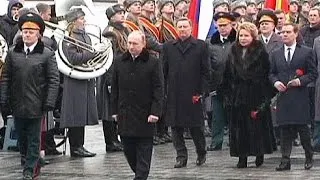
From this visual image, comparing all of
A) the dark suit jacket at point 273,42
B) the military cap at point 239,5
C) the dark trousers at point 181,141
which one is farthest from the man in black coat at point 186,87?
the military cap at point 239,5

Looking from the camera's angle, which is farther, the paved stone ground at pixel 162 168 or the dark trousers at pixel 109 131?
the dark trousers at pixel 109 131

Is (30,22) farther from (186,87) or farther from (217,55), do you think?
(217,55)

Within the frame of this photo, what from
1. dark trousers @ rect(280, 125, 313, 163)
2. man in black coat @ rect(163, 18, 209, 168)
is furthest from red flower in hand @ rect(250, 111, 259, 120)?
man in black coat @ rect(163, 18, 209, 168)

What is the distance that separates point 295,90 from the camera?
1290 centimetres

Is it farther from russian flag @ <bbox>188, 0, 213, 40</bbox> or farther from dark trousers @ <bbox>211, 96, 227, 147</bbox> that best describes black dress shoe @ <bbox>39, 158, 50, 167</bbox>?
russian flag @ <bbox>188, 0, 213, 40</bbox>

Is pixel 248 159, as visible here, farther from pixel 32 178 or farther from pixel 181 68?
pixel 32 178

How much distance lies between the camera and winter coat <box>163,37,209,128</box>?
43.8 ft

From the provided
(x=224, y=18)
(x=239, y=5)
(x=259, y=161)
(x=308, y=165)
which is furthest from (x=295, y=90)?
(x=239, y=5)

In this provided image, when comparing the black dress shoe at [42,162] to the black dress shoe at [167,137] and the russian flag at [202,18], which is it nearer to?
the black dress shoe at [167,137]

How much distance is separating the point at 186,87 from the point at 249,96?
0.89 m

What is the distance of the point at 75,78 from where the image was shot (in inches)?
570

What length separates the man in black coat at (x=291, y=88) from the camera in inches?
506

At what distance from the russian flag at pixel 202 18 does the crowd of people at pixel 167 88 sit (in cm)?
52

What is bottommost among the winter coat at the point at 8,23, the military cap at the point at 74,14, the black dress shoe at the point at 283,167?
the black dress shoe at the point at 283,167
